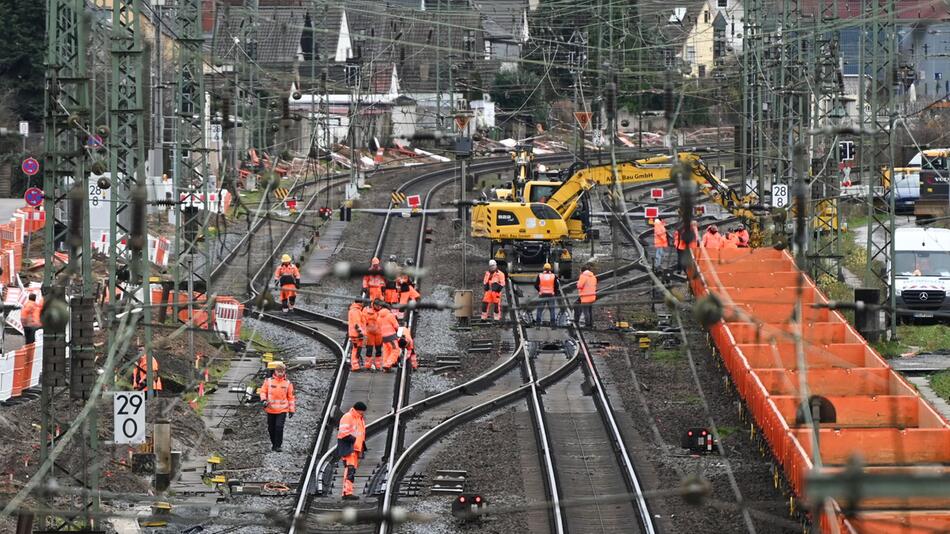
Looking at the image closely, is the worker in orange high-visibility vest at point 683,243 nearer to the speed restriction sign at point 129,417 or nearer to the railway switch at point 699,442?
the railway switch at point 699,442

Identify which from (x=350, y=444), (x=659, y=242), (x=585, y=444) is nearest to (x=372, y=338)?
(x=585, y=444)

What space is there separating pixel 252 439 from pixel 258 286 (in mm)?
12828

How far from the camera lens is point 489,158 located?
213 ft

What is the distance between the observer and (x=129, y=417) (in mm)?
18094

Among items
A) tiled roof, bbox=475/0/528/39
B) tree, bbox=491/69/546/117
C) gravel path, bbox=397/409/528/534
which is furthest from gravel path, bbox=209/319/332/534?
tiled roof, bbox=475/0/528/39

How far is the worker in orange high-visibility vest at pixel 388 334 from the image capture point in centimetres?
2569

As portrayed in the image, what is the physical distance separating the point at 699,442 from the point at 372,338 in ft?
23.4

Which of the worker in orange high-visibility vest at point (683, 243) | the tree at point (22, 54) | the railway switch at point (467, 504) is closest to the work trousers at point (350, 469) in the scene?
the railway switch at point (467, 504)

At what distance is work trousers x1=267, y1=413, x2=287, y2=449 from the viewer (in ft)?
68.6

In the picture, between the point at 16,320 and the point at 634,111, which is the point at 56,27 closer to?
the point at 16,320

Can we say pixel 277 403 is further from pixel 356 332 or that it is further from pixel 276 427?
pixel 356 332

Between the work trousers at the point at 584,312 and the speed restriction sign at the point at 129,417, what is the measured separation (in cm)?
1112

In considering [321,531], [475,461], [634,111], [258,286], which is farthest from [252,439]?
[634,111]

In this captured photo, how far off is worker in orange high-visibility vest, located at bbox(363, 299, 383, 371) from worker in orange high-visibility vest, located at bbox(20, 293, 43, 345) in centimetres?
513
